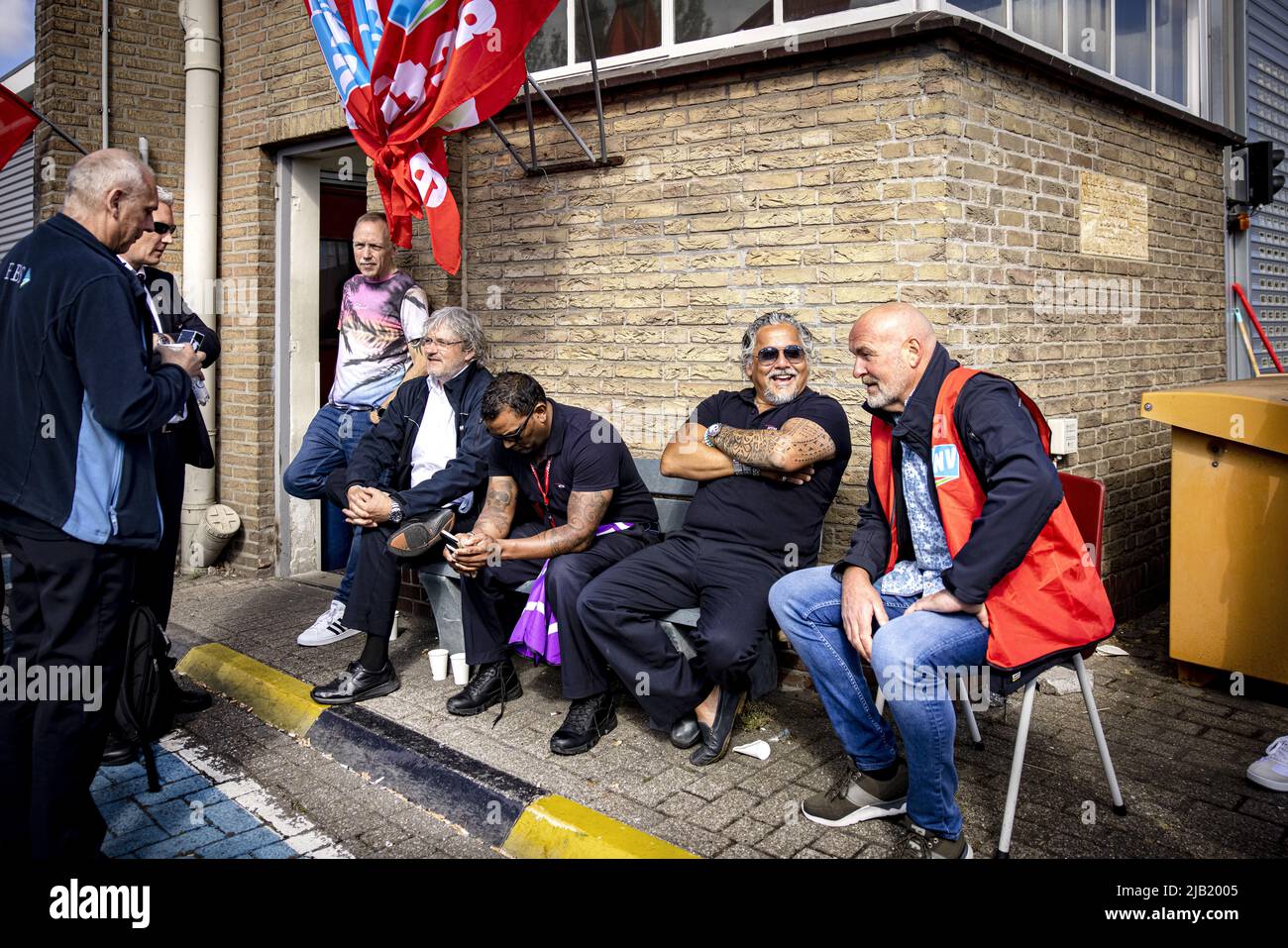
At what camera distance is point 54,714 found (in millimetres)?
3109

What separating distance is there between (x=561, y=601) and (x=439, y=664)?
119 centimetres

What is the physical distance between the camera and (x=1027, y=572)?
3.23 m

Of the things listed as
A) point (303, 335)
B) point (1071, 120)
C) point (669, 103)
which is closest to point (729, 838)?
point (669, 103)

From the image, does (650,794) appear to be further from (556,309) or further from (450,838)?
(556,309)

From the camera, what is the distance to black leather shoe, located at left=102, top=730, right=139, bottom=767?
4441 millimetres

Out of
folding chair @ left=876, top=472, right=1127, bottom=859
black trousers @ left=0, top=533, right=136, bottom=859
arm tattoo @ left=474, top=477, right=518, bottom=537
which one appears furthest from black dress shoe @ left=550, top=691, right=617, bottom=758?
black trousers @ left=0, top=533, right=136, bottom=859

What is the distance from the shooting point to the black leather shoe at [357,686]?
16.0 ft

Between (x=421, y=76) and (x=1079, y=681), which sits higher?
(x=421, y=76)

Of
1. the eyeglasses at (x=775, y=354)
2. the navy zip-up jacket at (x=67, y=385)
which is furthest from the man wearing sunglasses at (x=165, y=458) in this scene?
the eyeglasses at (x=775, y=354)

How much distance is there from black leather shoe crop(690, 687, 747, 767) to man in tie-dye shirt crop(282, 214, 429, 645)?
274cm

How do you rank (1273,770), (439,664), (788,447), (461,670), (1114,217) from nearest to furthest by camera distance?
1. (1273,770)
2. (788,447)
3. (461,670)
4. (439,664)
5. (1114,217)

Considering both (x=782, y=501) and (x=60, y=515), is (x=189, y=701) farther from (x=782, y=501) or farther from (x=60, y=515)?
(x=782, y=501)

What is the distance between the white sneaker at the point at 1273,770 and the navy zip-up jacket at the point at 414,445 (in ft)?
11.6

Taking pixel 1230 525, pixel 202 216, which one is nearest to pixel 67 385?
pixel 1230 525
